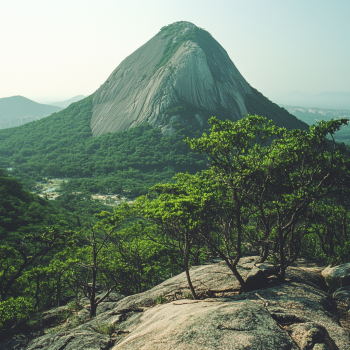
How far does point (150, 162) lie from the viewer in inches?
4040

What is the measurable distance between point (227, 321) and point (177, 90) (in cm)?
10955

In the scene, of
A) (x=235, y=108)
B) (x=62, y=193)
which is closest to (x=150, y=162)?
(x=62, y=193)

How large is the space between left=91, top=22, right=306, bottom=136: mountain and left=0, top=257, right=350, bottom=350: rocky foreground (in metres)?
96.9

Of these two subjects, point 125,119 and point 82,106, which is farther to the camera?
point 82,106

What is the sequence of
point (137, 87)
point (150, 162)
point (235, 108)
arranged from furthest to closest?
point (137, 87) → point (235, 108) → point (150, 162)

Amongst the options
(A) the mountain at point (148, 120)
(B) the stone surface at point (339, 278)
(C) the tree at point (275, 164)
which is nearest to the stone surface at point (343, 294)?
(B) the stone surface at point (339, 278)

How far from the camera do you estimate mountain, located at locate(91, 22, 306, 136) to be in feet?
357

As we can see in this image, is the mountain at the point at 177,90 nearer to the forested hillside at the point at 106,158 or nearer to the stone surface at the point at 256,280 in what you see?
the forested hillside at the point at 106,158

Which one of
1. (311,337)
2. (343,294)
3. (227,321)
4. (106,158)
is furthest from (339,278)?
(106,158)

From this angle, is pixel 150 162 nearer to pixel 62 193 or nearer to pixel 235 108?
pixel 62 193

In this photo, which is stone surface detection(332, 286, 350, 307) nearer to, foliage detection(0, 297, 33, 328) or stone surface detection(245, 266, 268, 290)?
stone surface detection(245, 266, 268, 290)

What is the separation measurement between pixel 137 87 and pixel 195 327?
400 ft

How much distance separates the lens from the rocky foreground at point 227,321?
21.8 ft

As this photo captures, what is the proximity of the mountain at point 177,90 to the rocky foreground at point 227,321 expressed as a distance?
318 feet
